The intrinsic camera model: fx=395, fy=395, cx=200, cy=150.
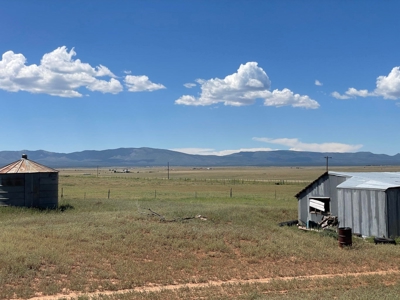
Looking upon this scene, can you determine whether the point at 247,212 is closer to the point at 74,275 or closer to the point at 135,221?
the point at 135,221

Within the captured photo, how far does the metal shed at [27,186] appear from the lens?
29906 millimetres

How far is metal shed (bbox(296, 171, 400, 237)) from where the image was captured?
808 inches

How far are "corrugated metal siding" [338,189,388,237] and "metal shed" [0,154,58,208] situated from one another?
2174cm

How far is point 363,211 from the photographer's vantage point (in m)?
21.5

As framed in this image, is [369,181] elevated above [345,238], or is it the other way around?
[369,181]

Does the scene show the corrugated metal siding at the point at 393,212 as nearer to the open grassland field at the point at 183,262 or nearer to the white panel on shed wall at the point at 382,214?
the white panel on shed wall at the point at 382,214

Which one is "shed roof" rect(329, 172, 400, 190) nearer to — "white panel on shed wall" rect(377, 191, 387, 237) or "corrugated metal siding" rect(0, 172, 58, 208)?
"white panel on shed wall" rect(377, 191, 387, 237)

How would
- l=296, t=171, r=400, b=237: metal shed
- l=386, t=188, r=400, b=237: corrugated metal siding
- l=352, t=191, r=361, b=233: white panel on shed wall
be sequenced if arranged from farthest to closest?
1. l=352, t=191, r=361, b=233: white panel on shed wall
2. l=296, t=171, r=400, b=237: metal shed
3. l=386, t=188, r=400, b=237: corrugated metal siding

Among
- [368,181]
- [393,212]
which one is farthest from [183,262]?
[368,181]

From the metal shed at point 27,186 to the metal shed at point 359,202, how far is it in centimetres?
1982

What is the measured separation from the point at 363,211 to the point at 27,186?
23946mm

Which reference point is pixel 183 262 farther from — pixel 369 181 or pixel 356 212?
pixel 369 181

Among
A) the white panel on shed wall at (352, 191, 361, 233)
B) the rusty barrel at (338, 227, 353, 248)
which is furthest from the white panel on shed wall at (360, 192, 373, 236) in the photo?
the rusty barrel at (338, 227, 353, 248)

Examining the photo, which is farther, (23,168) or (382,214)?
(23,168)
